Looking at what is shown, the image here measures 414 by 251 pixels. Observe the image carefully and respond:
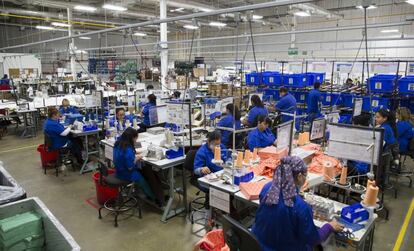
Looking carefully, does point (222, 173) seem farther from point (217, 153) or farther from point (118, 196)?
point (118, 196)

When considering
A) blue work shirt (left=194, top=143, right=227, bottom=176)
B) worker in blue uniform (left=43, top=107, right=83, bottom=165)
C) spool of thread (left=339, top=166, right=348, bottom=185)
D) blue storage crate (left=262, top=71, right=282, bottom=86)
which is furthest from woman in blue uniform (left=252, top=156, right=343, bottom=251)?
blue storage crate (left=262, top=71, right=282, bottom=86)

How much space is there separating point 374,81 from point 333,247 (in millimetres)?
5958

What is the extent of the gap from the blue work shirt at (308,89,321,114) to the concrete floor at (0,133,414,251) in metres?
3.06

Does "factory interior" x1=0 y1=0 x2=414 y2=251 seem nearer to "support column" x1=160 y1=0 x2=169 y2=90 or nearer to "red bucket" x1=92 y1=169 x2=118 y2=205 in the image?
"red bucket" x1=92 y1=169 x2=118 y2=205

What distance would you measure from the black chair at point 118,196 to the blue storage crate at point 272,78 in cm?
625

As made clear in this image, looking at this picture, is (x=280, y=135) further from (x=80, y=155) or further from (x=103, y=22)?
(x=103, y=22)

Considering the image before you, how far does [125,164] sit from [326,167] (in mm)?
2475

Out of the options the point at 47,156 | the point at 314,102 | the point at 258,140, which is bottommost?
the point at 47,156

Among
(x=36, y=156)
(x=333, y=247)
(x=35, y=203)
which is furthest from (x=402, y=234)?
(x=36, y=156)

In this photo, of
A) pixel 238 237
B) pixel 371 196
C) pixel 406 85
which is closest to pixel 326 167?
pixel 371 196

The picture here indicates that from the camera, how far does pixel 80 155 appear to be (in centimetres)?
611

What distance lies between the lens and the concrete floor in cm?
351

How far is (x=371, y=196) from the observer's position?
2.39 m

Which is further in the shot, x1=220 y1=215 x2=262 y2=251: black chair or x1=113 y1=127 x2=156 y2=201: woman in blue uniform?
x1=113 y1=127 x2=156 y2=201: woman in blue uniform
